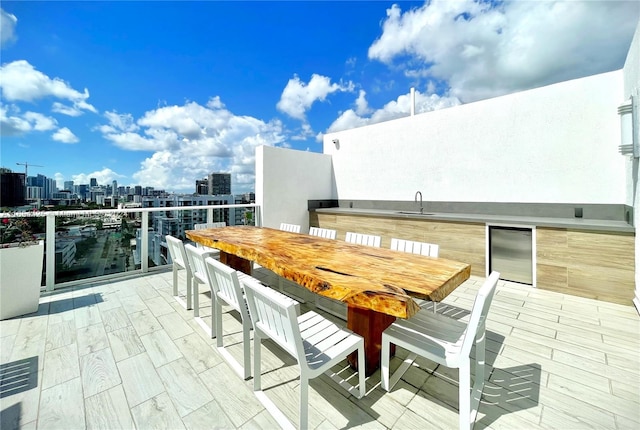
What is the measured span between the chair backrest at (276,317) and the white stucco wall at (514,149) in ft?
13.5

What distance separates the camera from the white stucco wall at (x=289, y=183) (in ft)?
15.6

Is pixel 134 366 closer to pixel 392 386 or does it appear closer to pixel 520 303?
pixel 392 386

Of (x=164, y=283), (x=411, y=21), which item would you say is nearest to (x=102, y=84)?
(x=164, y=283)

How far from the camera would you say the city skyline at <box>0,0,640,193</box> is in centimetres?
337

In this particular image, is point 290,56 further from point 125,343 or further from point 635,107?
point 125,343

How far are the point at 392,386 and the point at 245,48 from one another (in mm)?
7473

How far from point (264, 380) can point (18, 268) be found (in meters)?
2.86

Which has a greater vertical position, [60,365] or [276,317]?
[276,317]

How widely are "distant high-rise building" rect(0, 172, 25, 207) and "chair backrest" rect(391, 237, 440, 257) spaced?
4448 mm

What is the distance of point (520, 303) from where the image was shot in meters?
2.69

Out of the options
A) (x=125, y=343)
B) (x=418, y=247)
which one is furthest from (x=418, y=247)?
(x=125, y=343)

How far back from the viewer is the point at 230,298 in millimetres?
1714

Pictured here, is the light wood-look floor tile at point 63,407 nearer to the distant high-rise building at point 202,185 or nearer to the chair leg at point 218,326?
the chair leg at point 218,326

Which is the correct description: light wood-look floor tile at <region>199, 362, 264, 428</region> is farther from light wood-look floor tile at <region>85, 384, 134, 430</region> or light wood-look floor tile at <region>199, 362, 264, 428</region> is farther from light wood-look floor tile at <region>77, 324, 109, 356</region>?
light wood-look floor tile at <region>77, 324, 109, 356</region>
